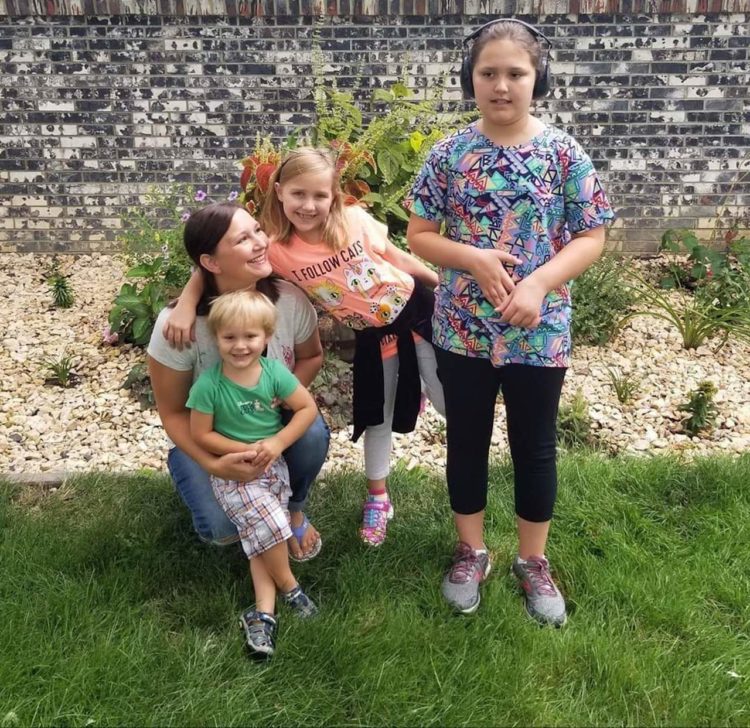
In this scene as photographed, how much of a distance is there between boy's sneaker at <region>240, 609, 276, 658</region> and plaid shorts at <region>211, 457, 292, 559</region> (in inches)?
7.0

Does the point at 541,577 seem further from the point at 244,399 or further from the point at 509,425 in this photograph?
the point at 244,399

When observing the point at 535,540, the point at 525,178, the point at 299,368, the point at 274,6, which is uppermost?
the point at 274,6

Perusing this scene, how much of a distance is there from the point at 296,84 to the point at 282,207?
12.7ft

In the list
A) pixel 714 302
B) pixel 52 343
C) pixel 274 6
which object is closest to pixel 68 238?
pixel 52 343

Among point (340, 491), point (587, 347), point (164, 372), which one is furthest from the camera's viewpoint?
point (587, 347)

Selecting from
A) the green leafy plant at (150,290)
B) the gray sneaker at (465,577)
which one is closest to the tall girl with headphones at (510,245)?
the gray sneaker at (465,577)

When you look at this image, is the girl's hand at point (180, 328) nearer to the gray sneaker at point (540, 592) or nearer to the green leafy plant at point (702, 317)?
the gray sneaker at point (540, 592)

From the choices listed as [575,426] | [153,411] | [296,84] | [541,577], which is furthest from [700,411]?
[296,84]

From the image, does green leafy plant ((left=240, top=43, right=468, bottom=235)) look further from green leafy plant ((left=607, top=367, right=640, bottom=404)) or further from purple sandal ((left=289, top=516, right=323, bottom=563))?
purple sandal ((left=289, top=516, right=323, bottom=563))

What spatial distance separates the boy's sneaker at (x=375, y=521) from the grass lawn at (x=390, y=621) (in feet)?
0.15

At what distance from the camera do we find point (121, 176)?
19.8 feet

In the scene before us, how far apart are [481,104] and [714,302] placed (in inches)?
139

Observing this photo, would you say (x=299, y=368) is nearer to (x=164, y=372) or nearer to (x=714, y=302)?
(x=164, y=372)

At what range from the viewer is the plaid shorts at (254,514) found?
7.19ft
